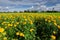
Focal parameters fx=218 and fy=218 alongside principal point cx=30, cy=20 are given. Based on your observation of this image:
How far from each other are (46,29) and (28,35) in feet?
3.65

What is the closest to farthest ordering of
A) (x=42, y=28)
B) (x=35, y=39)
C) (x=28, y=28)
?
(x=28, y=28), (x=35, y=39), (x=42, y=28)

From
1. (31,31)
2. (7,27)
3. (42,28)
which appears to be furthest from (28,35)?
(42,28)

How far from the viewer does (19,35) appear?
6.52m

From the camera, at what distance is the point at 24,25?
7.07 m

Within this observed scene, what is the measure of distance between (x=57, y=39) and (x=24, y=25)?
1.15 m

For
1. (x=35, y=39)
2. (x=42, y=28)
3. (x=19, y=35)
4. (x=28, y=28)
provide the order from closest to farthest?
(x=19, y=35) < (x=28, y=28) < (x=35, y=39) < (x=42, y=28)

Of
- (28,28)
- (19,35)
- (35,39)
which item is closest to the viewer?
(19,35)

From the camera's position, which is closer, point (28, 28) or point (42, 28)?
point (28, 28)

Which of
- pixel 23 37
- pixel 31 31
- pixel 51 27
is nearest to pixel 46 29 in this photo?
pixel 51 27

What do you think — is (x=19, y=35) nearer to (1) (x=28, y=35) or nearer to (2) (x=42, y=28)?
(1) (x=28, y=35)

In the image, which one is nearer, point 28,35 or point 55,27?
point 28,35

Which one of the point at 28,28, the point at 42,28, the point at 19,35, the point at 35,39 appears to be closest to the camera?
the point at 19,35

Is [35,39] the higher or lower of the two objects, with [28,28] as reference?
lower

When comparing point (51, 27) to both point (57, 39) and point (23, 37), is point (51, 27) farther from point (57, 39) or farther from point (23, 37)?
point (23, 37)
